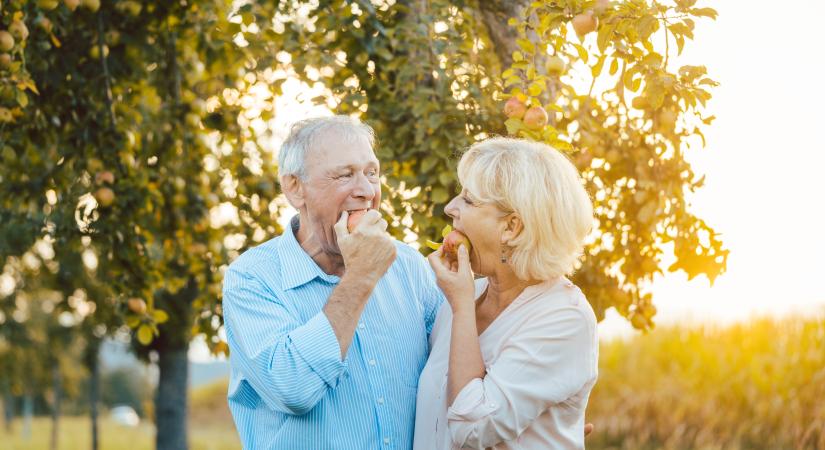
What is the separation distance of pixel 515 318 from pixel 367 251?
17.1 inches

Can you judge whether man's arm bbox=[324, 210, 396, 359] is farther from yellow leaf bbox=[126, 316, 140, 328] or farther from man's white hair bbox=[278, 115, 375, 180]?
yellow leaf bbox=[126, 316, 140, 328]

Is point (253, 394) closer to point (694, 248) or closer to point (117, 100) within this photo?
point (694, 248)

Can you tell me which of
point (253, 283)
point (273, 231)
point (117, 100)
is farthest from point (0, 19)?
point (253, 283)

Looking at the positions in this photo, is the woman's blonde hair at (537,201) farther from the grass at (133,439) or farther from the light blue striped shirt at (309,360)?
the grass at (133,439)

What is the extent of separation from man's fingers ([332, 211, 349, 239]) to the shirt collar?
6.4 inches

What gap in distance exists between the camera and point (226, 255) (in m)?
5.53

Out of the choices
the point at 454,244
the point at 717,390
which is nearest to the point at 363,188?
the point at 454,244

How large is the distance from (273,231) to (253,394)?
269 cm

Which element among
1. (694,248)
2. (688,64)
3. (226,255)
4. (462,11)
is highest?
(462,11)

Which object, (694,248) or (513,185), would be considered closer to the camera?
(513,185)

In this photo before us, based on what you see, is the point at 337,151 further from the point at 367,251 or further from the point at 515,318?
the point at 515,318

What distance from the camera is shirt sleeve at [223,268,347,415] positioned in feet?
7.23

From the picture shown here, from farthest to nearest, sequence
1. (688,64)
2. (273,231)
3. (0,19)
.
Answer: (273,231)
(0,19)
(688,64)

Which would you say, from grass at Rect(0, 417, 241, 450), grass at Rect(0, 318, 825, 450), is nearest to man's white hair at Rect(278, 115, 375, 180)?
grass at Rect(0, 318, 825, 450)
